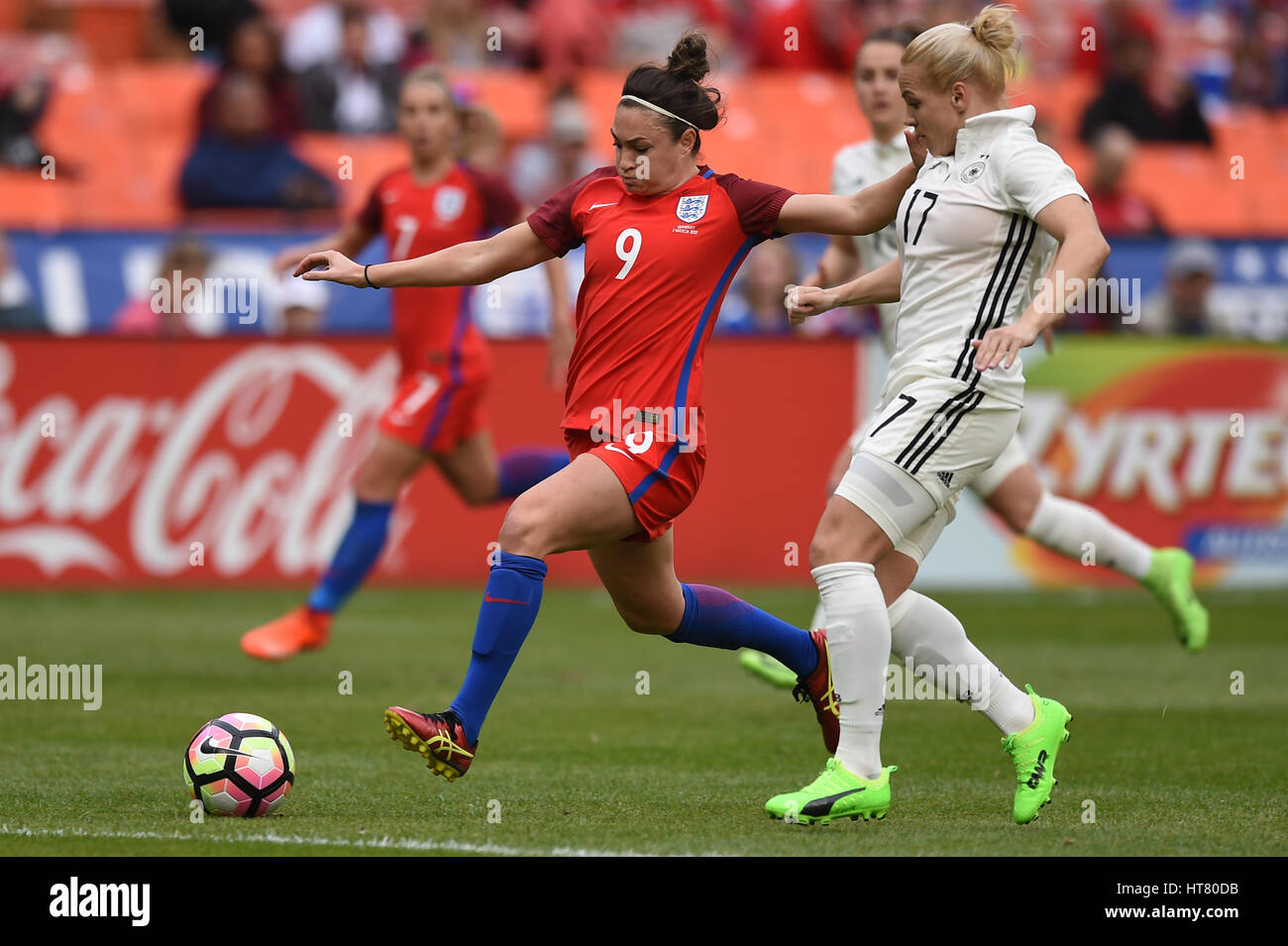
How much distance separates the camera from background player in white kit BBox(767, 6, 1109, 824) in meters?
5.31

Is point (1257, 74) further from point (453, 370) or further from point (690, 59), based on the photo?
point (690, 59)

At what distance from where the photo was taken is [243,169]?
14547 mm

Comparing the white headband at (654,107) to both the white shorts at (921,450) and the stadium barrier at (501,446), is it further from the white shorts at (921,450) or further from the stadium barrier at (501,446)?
the stadium barrier at (501,446)

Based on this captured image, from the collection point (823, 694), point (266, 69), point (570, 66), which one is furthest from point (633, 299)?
point (570, 66)

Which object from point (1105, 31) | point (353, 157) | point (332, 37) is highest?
point (1105, 31)

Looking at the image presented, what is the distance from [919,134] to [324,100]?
430 inches

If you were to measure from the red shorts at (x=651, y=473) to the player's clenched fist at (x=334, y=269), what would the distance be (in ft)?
2.64

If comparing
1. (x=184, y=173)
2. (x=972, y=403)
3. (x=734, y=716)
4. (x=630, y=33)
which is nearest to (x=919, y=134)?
(x=972, y=403)

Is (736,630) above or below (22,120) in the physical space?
below

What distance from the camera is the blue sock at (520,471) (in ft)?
31.1

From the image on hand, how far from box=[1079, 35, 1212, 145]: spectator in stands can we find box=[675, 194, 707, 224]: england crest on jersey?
12222 mm

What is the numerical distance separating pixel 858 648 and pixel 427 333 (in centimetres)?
448

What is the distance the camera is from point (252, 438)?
39.5ft

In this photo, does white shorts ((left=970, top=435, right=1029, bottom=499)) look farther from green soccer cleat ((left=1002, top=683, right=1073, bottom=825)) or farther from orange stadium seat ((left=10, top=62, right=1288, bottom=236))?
orange stadium seat ((left=10, top=62, right=1288, bottom=236))
